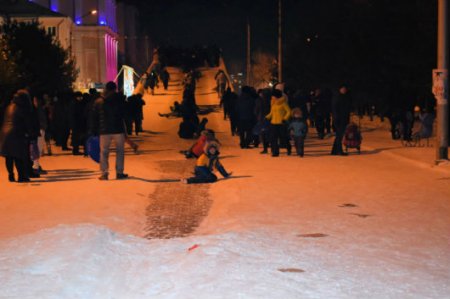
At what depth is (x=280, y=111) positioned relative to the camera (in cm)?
2131

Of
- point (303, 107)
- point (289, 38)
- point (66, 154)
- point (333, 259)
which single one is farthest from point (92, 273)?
point (289, 38)

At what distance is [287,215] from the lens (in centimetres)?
1102

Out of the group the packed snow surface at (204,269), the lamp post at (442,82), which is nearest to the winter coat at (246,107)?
the lamp post at (442,82)

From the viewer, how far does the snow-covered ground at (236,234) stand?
6.93m

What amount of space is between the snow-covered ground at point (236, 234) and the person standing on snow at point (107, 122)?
0.62 meters

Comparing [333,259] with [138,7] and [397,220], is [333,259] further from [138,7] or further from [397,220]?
[138,7]

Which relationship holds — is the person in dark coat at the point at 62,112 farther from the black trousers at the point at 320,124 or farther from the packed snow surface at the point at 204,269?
the packed snow surface at the point at 204,269

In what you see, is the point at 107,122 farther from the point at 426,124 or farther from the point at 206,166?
→ the point at 426,124

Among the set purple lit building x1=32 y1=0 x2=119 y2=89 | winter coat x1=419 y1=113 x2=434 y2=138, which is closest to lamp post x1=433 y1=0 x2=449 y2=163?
winter coat x1=419 y1=113 x2=434 y2=138

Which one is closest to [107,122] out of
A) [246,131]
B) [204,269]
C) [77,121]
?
[77,121]

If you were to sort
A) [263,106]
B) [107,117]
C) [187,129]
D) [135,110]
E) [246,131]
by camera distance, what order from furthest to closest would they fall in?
[135,110], [187,129], [246,131], [263,106], [107,117]

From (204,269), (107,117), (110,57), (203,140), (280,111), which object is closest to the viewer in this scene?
(204,269)

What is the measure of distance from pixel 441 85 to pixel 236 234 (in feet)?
33.5

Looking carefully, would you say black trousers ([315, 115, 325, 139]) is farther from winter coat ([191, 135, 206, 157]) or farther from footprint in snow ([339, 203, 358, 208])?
footprint in snow ([339, 203, 358, 208])
